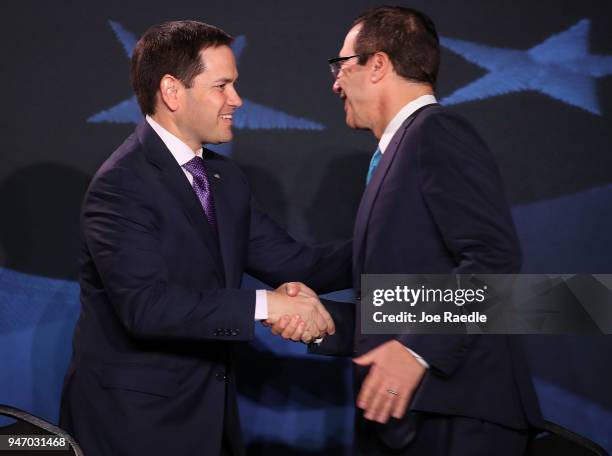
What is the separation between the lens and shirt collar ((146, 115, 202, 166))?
2107 mm

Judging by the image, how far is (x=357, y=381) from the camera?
5.87ft

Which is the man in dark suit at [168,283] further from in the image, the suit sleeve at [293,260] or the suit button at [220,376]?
the suit sleeve at [293,260]

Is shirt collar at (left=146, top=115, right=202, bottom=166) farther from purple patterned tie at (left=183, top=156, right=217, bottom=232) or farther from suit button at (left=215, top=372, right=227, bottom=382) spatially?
suit button at (left=215, top=372, right=227, bottom=382)

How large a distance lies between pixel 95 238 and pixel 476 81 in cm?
144

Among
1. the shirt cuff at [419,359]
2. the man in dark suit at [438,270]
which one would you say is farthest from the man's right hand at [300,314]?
the shirt cuff at [419,359]

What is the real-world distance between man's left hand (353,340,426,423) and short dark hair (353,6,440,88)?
2.12 feet

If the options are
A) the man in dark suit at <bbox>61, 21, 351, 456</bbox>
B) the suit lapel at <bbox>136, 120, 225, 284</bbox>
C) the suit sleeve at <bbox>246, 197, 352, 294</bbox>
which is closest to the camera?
the man in dark suit at <bbox>61, 21, 351, 456</bbox>

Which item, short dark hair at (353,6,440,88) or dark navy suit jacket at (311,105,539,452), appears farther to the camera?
short dark hair at (353,6,440,88)

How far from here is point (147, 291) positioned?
6.11 feet

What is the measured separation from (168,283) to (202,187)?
322mm

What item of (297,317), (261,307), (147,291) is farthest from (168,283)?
(297,317)

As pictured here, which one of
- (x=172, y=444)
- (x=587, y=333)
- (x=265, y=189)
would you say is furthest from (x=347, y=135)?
(x=172, y=444)

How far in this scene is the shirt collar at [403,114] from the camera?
1877 millimetres

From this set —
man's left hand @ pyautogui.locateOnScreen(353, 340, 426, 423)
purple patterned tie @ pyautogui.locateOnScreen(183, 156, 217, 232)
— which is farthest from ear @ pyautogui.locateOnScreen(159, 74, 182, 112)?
man's left hand @ pyautogui.locateOnScreen(353, 340, 426, 423)
